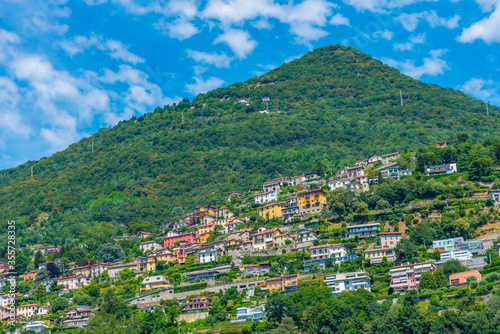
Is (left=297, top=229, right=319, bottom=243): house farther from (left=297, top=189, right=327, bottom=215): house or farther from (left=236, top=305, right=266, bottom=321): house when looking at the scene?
(left=236, top=305, right=266, bottom=321): house

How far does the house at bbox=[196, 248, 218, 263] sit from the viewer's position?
92.2m

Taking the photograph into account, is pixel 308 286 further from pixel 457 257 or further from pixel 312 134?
pixel 312 134

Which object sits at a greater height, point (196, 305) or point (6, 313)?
point (6, 313)

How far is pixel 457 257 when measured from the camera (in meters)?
76.2

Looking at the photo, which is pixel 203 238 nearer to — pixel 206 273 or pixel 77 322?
pixel 206 273

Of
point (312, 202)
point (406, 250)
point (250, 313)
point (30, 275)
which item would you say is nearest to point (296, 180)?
point (312, 202)

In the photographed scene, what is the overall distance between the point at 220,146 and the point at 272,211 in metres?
56.3

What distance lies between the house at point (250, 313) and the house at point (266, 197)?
1500 inches

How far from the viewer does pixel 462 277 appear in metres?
69.1

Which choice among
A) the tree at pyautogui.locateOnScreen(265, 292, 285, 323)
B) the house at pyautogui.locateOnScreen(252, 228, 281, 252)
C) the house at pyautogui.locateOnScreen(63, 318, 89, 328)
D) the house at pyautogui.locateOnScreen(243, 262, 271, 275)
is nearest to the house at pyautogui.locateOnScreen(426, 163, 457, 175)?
the house at pyautogui.locateOnScreen(252, 228, 281, 252)

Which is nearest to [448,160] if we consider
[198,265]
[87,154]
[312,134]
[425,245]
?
[425,245]

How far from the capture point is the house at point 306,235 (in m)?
89.5

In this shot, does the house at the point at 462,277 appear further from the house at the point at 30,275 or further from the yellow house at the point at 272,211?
the house at the point at 30,275

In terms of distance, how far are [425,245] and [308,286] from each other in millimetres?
16078
